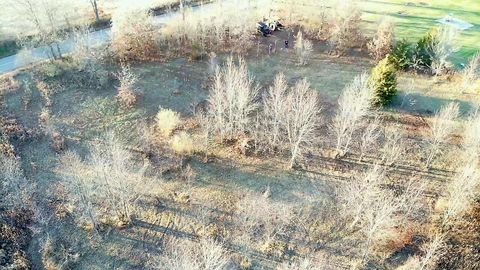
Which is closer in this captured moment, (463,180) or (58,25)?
(463,180)

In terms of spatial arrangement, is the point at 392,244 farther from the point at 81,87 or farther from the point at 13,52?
the point at 13,52

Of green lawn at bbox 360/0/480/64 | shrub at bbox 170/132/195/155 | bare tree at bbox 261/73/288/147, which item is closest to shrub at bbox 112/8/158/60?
shrub at bbox 170/132/195/155

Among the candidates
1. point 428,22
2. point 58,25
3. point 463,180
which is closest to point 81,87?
point 58,25

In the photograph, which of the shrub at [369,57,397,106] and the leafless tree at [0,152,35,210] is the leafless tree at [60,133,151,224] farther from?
the shrub at [369,57,397,106]

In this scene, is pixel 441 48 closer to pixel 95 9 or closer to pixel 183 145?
pixel 183 145

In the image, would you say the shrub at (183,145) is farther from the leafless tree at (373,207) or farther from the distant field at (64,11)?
the distant field at (64,11)

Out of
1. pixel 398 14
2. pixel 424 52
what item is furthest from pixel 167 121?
pixel 398 14

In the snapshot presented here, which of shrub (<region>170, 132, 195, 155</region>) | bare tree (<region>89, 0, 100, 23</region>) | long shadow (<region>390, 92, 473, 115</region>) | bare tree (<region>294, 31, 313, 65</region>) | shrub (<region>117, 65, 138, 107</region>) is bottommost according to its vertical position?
shrub (<region>170, 132, 195, 155</region>)
